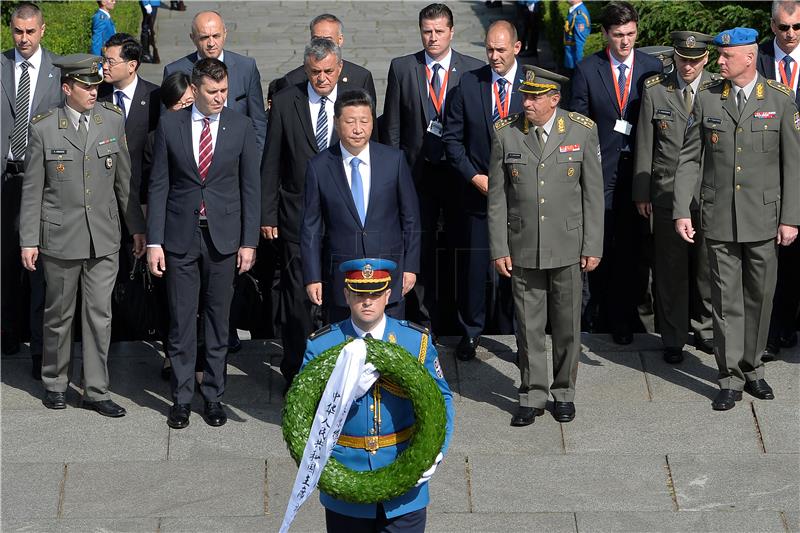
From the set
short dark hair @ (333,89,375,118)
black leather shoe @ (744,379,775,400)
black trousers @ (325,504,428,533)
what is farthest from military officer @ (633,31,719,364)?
black trousers @ (325,504,428,533)

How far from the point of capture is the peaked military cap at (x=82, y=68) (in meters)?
8.48

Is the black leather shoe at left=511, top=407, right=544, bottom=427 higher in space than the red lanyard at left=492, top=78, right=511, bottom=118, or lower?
lower

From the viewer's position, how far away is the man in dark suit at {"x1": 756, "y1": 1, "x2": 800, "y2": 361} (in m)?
9.26

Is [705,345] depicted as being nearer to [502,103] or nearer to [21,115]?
[502,103]

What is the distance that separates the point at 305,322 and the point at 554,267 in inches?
65.8

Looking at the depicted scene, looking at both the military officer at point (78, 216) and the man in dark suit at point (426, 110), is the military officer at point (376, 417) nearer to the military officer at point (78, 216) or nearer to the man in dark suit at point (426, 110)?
the military officer at point (78, 216)

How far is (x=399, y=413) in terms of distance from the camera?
6.23 meters

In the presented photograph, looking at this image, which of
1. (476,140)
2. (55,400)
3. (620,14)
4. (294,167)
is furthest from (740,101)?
(55,400)

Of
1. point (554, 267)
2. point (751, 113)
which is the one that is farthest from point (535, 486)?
point (751, 113)

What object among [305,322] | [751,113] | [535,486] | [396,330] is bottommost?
[535,486]

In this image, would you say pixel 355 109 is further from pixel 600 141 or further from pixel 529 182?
pixel 600 141

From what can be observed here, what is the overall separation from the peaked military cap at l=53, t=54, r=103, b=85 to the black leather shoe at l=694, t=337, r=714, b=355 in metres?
4.38

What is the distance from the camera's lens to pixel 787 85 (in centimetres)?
923

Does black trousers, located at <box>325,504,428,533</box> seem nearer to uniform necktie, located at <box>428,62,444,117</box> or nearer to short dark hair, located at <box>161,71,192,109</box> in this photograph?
short dark hair, located at <box>161,71,192,109</box>
